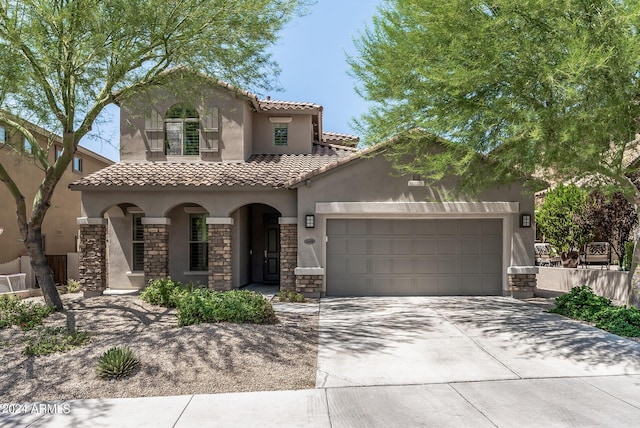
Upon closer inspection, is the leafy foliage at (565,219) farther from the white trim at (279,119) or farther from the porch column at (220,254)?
the porch column at (220,254)

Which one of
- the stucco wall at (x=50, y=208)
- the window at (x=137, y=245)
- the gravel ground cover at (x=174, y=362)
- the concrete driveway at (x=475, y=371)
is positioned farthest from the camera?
the stucco wall at (x=50, y=208)

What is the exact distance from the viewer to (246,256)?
1563cm

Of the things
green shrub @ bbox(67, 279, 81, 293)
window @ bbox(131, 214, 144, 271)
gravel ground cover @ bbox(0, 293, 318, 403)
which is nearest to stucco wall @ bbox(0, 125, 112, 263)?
green shrub @ bbox(67, 279, 81, 293)

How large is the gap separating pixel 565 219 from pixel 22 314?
1654 centimetres

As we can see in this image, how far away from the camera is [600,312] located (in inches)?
372

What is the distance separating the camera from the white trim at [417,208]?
12852mm

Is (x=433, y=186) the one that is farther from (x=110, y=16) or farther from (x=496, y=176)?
(x=110, y=16)

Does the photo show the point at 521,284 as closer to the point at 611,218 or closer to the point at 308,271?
the point at 611,218

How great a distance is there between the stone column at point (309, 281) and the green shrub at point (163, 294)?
3.12m

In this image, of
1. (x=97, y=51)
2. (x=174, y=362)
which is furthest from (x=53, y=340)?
(x=97, y=51)

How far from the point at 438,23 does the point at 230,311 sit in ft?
21.3

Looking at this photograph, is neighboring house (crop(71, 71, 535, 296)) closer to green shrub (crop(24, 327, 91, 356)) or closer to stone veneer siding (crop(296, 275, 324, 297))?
stone veneer siding (crop(296, 275, 324, 297))

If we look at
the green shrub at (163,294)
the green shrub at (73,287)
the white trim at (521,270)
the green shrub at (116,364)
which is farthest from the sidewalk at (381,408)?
the green shrub at (73,287)

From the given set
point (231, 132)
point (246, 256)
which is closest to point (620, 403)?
point (246, 256)
